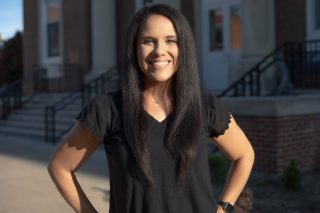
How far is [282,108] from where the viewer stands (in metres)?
7.00

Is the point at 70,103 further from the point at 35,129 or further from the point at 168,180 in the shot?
the point at 168,180

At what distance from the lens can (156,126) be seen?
6.11ft

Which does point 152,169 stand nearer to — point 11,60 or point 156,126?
point 156,126

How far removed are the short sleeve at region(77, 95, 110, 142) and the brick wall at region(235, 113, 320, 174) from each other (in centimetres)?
536

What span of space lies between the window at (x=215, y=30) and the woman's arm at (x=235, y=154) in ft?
37.2

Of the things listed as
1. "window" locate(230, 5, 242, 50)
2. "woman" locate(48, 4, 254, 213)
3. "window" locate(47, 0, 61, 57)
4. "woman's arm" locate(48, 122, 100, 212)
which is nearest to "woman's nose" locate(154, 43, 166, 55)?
"woman" locate(48, 4, 254, 213)

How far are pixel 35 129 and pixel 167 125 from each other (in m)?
11.9

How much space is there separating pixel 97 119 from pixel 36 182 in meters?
5.61

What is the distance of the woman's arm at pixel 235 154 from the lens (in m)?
2.07

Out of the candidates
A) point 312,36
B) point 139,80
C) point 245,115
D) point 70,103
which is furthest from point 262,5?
point 139,80

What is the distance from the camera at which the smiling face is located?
6.13 feet

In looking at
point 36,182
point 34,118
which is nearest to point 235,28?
point 34,118

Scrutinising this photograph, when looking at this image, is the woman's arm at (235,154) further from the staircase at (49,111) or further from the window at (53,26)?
the window at (53,26)

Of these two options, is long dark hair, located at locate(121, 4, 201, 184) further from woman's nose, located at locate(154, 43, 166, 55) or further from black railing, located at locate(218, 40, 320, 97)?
black railing, located at locate(218, 40, 320, 97)
